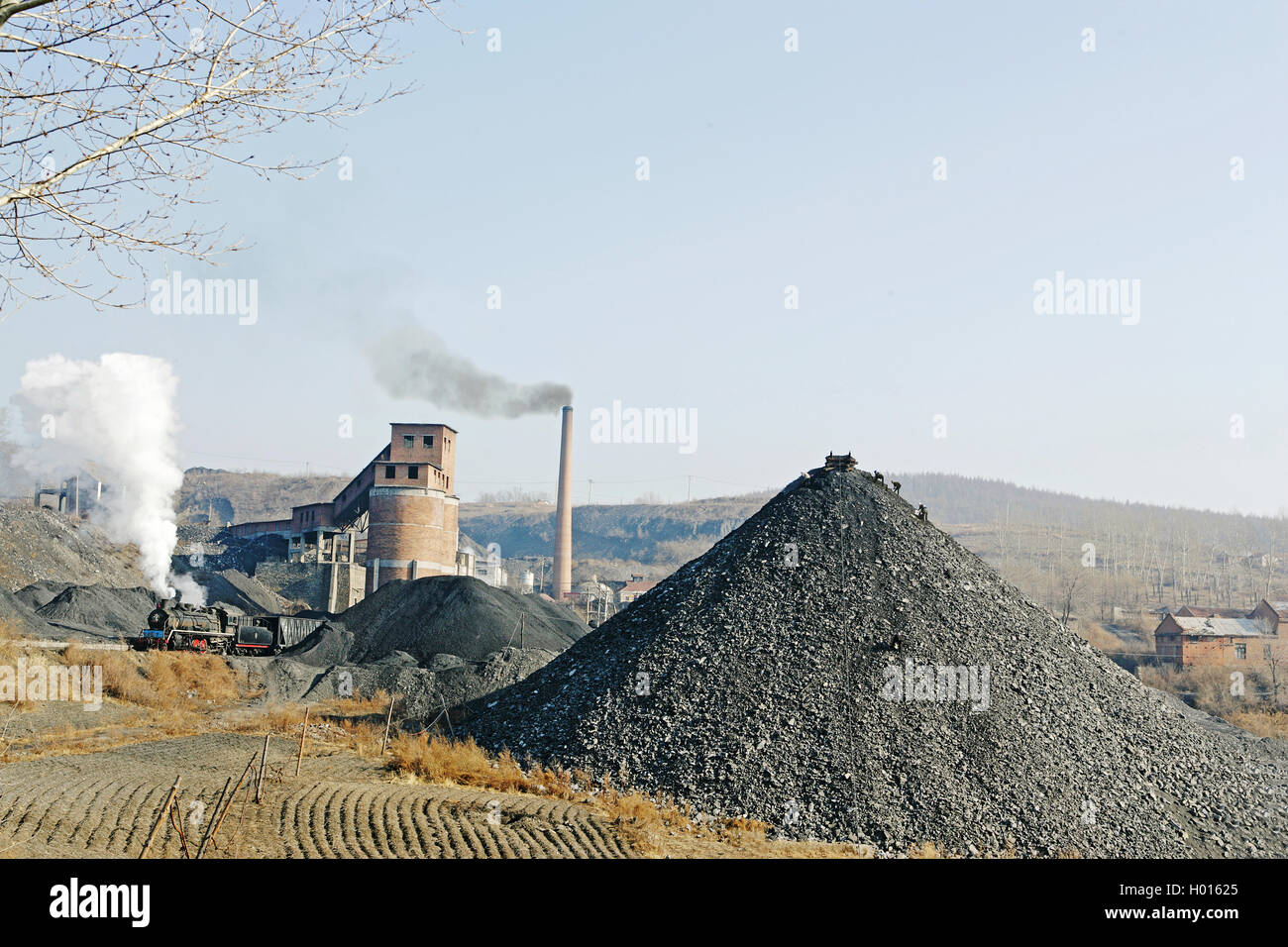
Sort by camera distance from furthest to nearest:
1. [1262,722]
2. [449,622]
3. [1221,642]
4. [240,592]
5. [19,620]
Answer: [1221,642] < [240,592] < [449,622] < [1262,722] < [19,620]

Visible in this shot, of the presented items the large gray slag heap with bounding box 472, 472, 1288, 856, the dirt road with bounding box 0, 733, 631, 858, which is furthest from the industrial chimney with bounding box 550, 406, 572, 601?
the dirt road with bounding box 0, 733, 631, 858

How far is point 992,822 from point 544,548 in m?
173

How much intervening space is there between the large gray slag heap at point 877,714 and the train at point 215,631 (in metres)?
19.9

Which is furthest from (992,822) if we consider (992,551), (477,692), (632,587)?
(992,551)

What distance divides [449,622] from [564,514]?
2951cm

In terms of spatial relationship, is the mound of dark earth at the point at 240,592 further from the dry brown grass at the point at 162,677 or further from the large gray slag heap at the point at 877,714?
the large gray slag heap at the point at 877,714

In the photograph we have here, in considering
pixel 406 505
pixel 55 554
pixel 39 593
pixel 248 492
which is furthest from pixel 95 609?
pixel 248 492

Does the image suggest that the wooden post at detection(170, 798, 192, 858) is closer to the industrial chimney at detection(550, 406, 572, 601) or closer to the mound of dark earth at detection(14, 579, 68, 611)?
the mound of dark earth at detection(14, 579, 68, 611)

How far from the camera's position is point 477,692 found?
1175 inches

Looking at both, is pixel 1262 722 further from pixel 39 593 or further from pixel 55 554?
pixel 55 554

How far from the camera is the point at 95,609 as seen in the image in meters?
43.8

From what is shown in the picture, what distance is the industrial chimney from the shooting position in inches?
2822

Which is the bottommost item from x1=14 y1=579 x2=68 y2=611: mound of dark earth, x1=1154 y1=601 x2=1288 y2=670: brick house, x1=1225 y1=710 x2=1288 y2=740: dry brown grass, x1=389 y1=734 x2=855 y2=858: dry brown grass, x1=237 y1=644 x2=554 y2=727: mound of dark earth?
x1=1225 y1=710 x2=1288 y2=740: dry brown grass

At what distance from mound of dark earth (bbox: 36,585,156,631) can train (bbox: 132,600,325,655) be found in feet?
11.1
